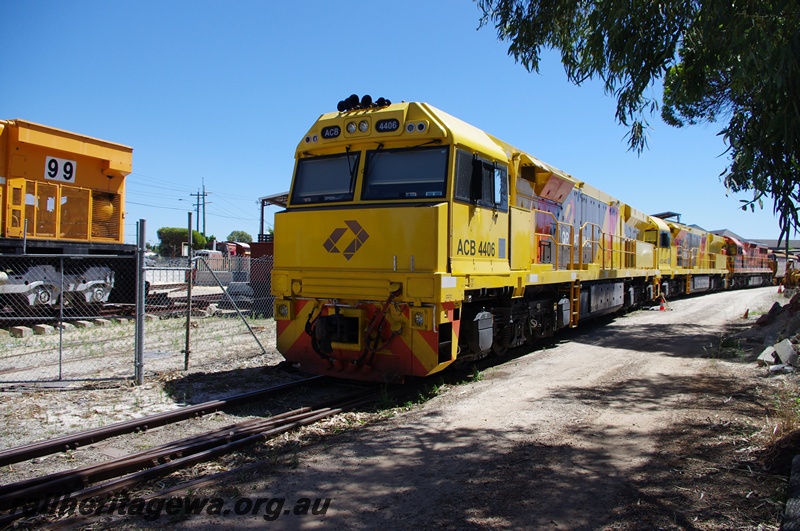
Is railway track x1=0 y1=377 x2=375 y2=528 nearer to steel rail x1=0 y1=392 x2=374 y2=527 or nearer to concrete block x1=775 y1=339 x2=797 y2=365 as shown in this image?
steel rail x1=0 y1=392 x2=374 y2=527

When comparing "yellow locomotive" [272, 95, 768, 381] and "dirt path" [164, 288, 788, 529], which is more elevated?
"yellow locomotive" [272, 95, 768, 381]

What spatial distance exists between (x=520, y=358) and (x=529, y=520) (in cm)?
666

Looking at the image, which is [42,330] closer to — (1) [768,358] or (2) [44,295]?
(2) [44,295]

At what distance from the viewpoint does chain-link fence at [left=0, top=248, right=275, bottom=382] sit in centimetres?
889

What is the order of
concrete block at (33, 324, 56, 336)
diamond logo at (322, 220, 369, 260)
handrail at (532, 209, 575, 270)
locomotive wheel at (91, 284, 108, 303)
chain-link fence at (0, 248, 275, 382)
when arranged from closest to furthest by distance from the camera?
1. diamond logo at (322, 220, 369, 260)
2. chain-link fence at (0, 248, 275, 382)
3. handrail at (532, 209, 575, 270)
4. concrete block at (33, 324, 56, 336)
5. locomotive wheel at (91, 284, 108, 303)

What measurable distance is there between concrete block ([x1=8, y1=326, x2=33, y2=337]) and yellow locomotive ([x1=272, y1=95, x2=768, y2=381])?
25.5 feet

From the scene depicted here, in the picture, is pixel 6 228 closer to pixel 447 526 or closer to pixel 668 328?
pixel 447 526

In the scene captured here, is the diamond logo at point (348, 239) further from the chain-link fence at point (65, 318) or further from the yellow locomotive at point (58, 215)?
the yellow locomotive at point (58, 215)

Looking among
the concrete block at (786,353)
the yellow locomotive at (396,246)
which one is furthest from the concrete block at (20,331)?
the concrete block at (786,353)

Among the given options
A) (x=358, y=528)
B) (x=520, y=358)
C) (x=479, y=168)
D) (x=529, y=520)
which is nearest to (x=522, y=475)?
A: (x=529, y=520)

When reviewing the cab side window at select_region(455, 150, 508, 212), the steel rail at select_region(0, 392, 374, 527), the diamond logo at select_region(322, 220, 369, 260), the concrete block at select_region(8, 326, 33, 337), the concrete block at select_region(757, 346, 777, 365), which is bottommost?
the steel rail at select_region(0, 392, 374, 527)

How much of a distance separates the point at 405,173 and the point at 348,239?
3.79 feet

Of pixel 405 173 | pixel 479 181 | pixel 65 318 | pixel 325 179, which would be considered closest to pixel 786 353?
pixel 479 181

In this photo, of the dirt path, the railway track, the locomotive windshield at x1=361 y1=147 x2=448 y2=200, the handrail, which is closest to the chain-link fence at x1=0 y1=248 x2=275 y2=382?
the railway track
